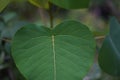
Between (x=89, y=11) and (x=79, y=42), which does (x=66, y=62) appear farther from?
(x=89, y=11)

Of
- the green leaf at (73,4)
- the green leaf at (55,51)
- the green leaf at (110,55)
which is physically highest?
the green leaf at (73,4)

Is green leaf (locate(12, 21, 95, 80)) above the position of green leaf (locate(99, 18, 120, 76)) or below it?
above

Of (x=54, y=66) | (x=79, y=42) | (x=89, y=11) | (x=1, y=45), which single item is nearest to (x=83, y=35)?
(x=79, y=42)

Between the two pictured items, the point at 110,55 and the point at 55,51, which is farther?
the point at 110,55

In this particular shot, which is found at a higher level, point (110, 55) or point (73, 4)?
point (73, 4)

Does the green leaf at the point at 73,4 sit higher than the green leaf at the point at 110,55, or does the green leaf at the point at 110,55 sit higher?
the green leaf at the point at 73,4
